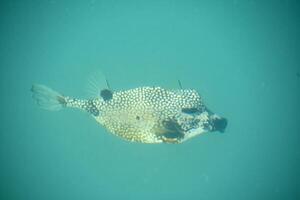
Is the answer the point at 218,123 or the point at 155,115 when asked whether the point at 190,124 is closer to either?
the point at 218,123

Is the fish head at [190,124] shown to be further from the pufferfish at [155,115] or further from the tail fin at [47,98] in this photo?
the tail fin at [47,98]

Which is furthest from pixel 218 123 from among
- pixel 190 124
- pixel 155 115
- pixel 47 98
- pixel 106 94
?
pixel 47 98

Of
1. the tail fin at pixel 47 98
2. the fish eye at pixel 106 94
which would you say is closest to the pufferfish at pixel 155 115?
the fish eye at pixel 106 94

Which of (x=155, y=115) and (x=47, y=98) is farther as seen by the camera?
(x=47, y=98)

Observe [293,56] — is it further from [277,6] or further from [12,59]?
[12,59]

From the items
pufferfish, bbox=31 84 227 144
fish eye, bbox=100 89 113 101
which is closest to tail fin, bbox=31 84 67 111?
pufferfish, bbox=31 84 227 144

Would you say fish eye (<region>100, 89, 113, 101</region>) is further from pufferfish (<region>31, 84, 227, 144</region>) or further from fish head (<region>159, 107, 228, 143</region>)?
fish head (<region>159, 107, 228, 143</region>)
